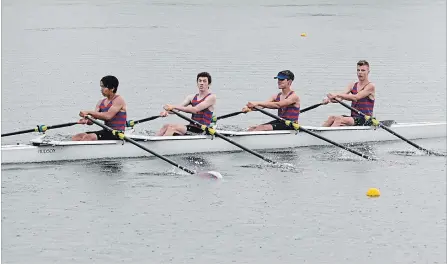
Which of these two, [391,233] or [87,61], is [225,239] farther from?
[87,61]

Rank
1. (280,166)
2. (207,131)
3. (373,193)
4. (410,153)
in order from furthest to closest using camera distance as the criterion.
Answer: (410,153) < (207,131) < (280,166) < (373,193)

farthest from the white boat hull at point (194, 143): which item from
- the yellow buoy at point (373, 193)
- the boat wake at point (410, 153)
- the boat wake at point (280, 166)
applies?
the yellow buoy at point (373, 193)

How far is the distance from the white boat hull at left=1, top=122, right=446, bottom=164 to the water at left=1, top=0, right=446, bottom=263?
21 centimetres

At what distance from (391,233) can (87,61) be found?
81.8 feet

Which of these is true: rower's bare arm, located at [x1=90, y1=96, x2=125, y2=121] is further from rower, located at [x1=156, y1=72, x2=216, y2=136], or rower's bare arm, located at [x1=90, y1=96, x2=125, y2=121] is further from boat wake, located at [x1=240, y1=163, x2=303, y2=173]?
boat wake, located at [x1=240, y1=163, x2=303, y2=173]

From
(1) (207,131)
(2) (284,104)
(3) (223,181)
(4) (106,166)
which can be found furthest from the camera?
(2) (284,104)

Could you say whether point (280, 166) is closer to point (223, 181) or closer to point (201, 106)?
point (223, 181)

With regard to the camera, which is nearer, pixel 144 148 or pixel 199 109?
pixel 144 148

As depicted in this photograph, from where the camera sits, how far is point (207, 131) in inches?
832

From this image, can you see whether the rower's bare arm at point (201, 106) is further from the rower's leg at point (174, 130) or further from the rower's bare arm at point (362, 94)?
the rower's bare arm at point (362, 94)

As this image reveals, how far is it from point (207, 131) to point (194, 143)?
13.1 inches

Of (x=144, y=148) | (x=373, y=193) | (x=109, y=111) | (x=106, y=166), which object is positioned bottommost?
(x=373, y=193)

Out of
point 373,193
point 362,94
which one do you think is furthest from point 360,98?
point 373,193

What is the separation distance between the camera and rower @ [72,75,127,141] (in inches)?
797
